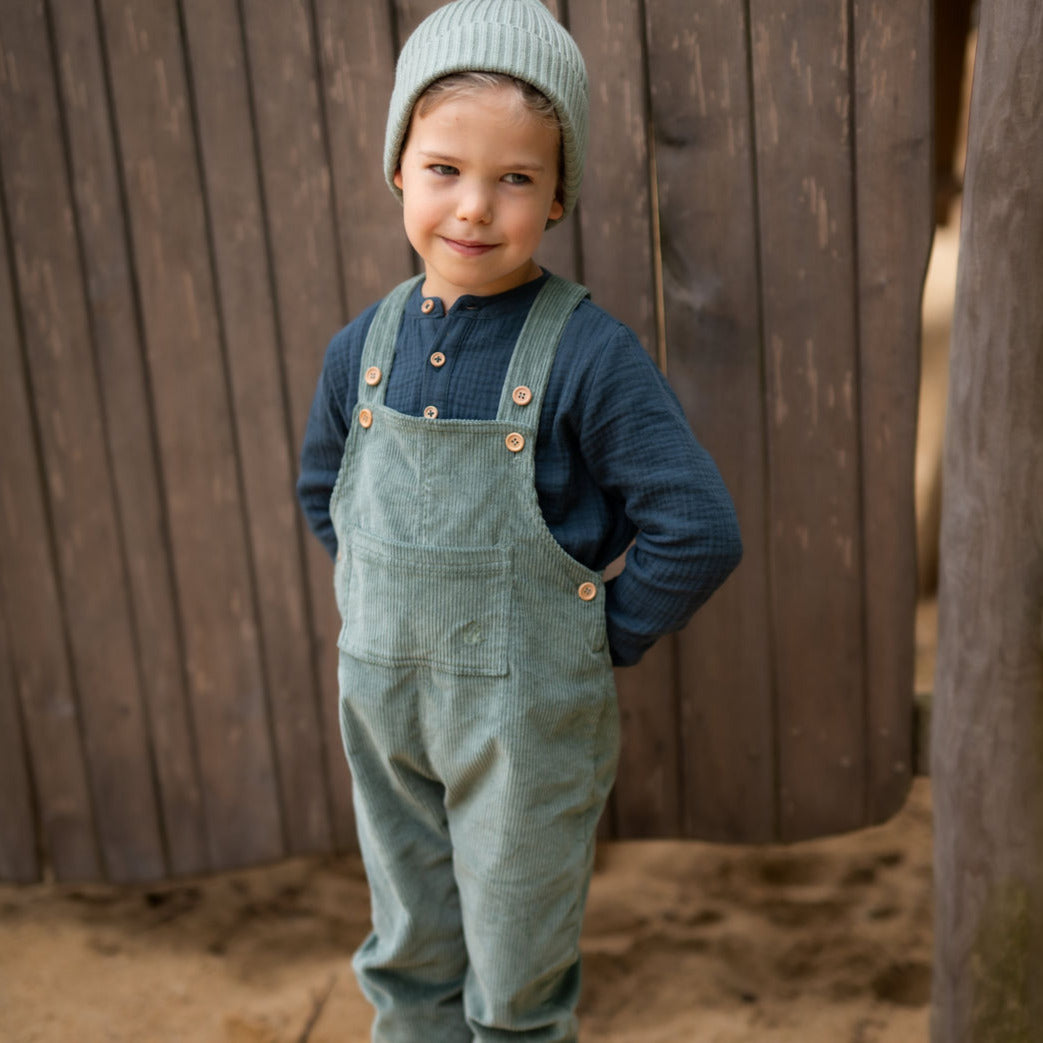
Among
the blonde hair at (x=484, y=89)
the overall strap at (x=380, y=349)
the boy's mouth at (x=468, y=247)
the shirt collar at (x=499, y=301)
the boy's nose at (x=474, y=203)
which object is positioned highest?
the blonde hair at (x=484, y=89)

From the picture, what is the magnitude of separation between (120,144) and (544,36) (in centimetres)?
109

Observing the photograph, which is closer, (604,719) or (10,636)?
(604,719)

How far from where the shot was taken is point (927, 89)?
210 centimetres

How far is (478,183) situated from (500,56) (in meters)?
0.16

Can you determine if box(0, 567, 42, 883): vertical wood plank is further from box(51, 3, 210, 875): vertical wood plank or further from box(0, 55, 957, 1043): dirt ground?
box(51, 3, 210, 875): vertical wood plank

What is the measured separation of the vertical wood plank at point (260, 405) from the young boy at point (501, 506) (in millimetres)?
595

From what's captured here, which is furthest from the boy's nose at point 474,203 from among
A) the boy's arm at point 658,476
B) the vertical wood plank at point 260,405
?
the vertical wood plank at point 260,405

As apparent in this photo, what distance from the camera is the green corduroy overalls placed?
1653 millimetres

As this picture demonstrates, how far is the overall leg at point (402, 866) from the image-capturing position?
177 centimetres

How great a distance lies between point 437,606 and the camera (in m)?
1.68

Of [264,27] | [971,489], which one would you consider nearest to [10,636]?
[264,27]

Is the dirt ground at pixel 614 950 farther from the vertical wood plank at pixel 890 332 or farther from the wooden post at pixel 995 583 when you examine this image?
the wooden post at pixel 995 583

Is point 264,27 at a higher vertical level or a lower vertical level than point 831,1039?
higher

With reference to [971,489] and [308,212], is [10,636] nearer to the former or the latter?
[308,212]
